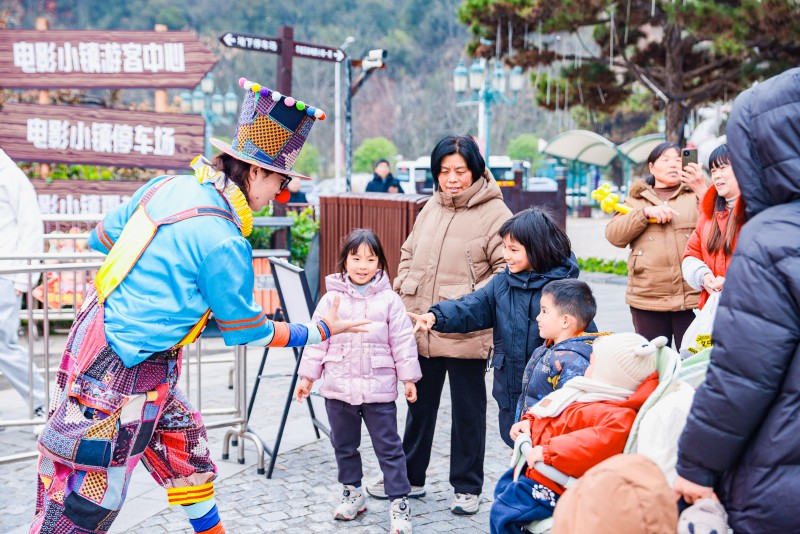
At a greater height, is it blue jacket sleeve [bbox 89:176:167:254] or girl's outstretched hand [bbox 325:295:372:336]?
blue jacket sleeve [bbox 89:176:167:254]

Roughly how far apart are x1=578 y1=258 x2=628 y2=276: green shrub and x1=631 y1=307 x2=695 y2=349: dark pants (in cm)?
978

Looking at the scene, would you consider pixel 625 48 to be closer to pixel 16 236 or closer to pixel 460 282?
pixel 16 236

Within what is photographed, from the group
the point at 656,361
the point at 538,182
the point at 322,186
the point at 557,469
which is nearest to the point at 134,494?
the point at 557,469

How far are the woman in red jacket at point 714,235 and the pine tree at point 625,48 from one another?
11.1m

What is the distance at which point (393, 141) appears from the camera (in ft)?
183

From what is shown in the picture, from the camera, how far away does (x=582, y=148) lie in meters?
36.3

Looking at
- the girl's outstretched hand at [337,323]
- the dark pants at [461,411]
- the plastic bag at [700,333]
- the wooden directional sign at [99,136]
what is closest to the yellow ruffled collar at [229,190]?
the girl's outstretched hand at [337,323]

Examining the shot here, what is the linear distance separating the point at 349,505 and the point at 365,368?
0.68 meters

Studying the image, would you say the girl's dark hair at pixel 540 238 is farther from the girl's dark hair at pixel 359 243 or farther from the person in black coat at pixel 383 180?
the person in black coat at pixel 383 180

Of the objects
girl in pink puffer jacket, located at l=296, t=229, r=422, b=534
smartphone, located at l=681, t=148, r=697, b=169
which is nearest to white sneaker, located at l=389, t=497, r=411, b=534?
girl in pink puffer jacket, located at l=296, t=229, r=422, b=534

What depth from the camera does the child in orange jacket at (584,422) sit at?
8.91 ft

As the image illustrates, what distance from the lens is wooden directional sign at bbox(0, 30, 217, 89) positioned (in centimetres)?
1117

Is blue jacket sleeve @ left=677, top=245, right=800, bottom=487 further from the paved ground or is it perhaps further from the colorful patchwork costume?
the paved ground

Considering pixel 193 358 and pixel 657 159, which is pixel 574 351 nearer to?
pixel 657 159
